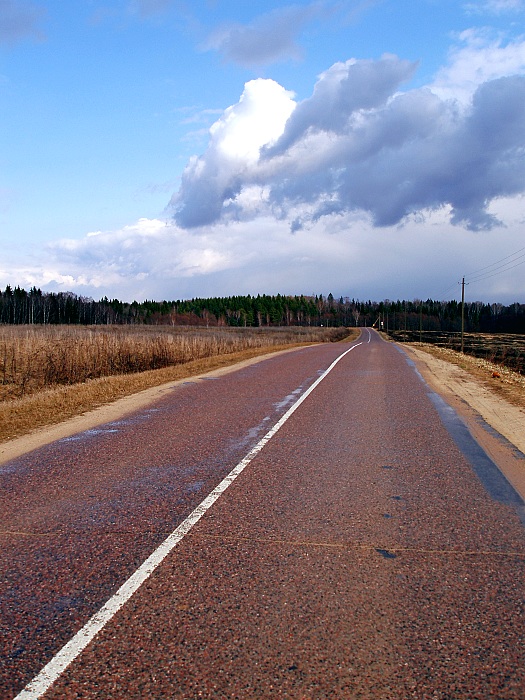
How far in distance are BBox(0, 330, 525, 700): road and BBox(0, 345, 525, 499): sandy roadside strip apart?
0.37 meters

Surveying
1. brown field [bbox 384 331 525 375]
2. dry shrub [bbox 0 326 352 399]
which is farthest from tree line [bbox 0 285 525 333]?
dry shrub [bbox 0 326 352 399]

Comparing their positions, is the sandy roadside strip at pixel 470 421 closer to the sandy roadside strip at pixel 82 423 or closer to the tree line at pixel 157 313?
the sandy roadside strip at pixel 82 423

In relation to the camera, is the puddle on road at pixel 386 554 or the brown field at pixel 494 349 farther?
the brown field at pixel 494 349

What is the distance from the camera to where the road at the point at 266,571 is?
3.05 meters

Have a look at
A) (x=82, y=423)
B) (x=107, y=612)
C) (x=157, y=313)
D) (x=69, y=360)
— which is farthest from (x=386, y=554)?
(x=157, y=313)

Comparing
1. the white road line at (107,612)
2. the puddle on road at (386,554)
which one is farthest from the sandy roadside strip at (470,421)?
the white road line at (107,612)

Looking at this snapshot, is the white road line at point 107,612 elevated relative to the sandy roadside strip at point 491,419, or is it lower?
lower

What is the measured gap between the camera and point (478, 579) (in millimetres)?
4156

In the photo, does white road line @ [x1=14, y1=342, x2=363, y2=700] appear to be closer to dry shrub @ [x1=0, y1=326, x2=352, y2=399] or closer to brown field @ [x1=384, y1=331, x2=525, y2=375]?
dry shrub @ [x1=0, y1=326, x2=352, y2=399]

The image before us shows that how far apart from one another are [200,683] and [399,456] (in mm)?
5396

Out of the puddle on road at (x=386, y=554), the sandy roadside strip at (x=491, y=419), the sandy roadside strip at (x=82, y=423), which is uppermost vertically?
the sandy roadside strip at (x=491, y=419)

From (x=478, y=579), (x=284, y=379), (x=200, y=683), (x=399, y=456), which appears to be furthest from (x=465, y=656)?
(x=284, y=379)

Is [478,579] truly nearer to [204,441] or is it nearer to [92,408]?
[204,441]

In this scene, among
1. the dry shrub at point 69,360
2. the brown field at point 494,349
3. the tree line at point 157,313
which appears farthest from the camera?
the tree line at point 157,313
